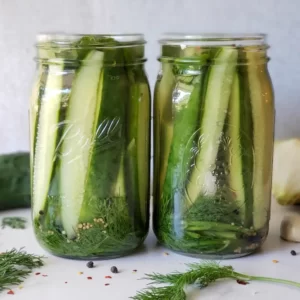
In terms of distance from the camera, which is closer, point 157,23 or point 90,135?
point 90,135

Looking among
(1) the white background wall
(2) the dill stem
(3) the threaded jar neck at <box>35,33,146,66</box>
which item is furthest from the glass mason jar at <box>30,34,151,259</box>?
(1) the white background wall

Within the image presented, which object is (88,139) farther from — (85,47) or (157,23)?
(157,23)

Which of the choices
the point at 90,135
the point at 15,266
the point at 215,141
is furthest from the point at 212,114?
the point at 15,266

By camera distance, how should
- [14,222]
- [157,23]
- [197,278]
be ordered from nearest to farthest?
[197,278], [14,222], [157,23]

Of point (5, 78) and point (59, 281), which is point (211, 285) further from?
point (5, 78)

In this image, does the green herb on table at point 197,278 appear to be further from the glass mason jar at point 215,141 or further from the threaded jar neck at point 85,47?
the threaded jar neck at point 85,47

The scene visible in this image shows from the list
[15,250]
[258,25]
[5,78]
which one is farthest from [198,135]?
[5,78]
